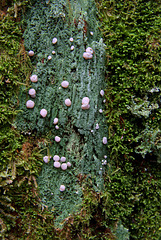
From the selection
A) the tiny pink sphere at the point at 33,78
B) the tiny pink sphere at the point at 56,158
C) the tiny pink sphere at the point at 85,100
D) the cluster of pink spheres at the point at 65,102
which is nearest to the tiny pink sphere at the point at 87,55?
the cluster of pink spheres at the point at 65,102

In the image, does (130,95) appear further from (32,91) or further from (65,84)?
(32,91)

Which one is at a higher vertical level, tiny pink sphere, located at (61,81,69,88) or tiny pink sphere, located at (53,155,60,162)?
tiny pink sphere, located at (61,81,69,88)

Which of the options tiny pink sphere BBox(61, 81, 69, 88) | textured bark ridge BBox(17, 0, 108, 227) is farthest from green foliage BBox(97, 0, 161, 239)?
tiny pink sphere BBox(61, 81, 69, 88)

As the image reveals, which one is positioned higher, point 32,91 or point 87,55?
point 87,55

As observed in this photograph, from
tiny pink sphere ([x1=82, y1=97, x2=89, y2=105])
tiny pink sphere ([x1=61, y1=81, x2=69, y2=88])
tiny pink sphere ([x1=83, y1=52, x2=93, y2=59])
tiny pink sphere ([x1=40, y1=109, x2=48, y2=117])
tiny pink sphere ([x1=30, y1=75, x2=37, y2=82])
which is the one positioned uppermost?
tiny pink sphere ([x1=83, y1=52, x2=93, y2=59])

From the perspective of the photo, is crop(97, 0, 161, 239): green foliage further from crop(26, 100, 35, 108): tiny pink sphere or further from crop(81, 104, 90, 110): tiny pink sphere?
crop(26, 100, 35, 108): tiny pink sphere

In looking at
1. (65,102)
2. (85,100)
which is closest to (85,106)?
(85,100)

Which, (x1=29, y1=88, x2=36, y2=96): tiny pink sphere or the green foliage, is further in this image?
the green foliage

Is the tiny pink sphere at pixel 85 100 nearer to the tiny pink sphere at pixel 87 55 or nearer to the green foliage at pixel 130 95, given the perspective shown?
the green foliage at pixel 130 95
